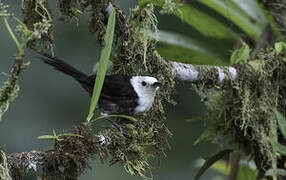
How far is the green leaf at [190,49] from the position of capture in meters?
2.87

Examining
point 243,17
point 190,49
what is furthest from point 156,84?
point 243,17

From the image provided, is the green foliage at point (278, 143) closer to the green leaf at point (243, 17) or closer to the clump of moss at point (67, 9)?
the green leaf at point (243, 17)

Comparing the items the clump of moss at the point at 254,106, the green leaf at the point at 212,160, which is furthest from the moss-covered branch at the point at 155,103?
the green leaf at the point at 212,160

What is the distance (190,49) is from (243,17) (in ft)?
1.44

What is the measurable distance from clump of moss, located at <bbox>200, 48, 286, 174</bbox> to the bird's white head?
0.50 meters

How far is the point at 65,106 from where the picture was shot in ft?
11.8

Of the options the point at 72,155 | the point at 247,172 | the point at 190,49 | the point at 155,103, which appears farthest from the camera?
the point at 190,49

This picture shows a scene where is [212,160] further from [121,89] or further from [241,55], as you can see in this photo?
[121,89]

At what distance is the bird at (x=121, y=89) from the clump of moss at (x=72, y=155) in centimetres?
53

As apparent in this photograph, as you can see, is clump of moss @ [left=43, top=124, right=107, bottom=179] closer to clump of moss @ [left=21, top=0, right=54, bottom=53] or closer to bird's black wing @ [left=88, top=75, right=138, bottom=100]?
clump of moss @ [left=21, top=0, right=54, bottom=53]

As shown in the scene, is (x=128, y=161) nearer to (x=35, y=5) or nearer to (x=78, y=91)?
(x=35, y=5)

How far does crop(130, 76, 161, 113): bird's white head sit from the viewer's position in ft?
7.14

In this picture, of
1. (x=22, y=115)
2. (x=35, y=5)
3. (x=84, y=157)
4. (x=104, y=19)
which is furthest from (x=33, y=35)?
(x=22, y=115)

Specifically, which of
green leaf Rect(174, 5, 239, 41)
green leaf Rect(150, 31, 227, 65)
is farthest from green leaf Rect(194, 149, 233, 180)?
green leaf Rect(174, 5, 239, 41)
